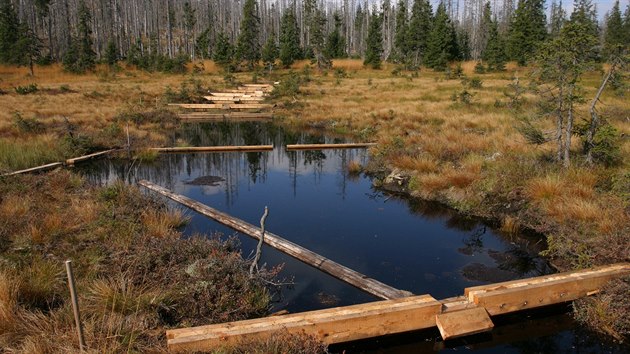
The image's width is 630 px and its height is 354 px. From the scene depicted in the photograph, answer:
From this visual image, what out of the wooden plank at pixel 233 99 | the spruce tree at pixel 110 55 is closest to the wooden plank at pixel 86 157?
the wooden plank at pixel 233 99

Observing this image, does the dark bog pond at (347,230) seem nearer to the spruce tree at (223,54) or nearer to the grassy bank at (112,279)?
the grassy bank at (112,279)

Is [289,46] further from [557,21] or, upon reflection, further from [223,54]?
[557,21]

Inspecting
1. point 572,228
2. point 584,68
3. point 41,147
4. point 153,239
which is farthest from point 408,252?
point 41,147

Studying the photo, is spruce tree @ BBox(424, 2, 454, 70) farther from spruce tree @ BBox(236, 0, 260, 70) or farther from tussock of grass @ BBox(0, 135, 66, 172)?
tussock of grass @ BBox(0, 135, 66, 172)

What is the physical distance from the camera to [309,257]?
8.59m

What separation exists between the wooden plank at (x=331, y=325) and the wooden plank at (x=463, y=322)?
144 millimetres

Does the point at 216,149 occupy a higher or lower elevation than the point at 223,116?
lower

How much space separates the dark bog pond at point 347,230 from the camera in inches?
296

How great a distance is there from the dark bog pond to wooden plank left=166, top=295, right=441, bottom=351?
493mm

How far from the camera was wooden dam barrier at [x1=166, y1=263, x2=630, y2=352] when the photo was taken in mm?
5160

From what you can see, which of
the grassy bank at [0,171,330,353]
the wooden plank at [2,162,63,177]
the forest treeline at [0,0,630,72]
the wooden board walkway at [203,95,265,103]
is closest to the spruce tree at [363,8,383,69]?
the forest treeline at [0,0,630,72]

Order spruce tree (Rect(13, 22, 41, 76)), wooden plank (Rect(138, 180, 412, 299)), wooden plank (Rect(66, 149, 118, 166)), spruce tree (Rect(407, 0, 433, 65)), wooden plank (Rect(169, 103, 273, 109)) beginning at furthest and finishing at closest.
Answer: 1. spruce tree (Rect(407, 0, 433, 65))
2. spruce tree (Rect(13, 22, 41, 76))
3. wooden plank (Rect(169, 103, 273, 109))
4. wooden plank (Rect(66, 149, 118, 166))
5. wooden plank (Rect(138, 180, 412, 299))

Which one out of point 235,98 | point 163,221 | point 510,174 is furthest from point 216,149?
point 235,98

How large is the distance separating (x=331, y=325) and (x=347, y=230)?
542 cm
